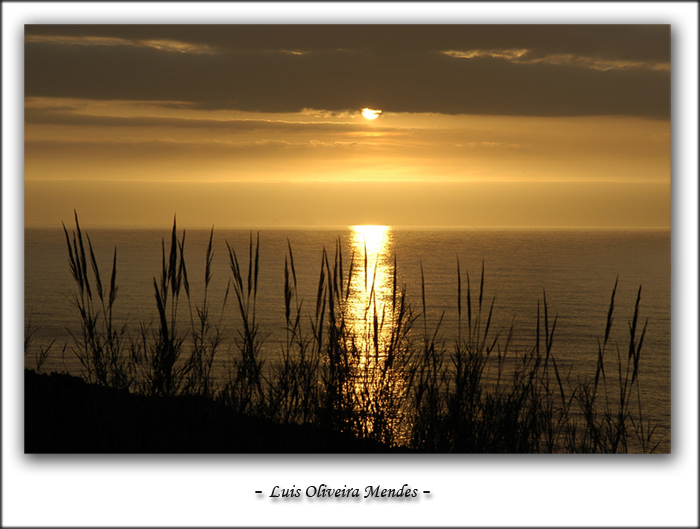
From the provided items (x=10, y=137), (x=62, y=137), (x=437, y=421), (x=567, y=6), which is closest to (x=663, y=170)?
(x=567, y=6)

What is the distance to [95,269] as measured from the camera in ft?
9.31

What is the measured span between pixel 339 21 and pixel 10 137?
1.82 m

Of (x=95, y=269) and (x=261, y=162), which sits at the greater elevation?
(x=261, y=162)

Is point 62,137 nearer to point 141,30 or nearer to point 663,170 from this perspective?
point 141,30

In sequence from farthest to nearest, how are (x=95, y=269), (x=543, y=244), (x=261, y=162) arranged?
(x=543, y=244) < (x=261, y=162) < (x=95, y=269)

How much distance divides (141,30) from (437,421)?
255cm

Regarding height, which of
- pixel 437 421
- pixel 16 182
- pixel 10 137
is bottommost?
pixel 437 421

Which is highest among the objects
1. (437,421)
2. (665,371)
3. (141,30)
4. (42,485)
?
(141,30)

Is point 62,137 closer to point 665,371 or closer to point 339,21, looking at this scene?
point 339,21

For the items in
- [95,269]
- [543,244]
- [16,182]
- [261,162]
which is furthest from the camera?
[543,244]

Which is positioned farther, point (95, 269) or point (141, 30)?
point (141, 30)

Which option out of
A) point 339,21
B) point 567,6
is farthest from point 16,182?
point 567,6

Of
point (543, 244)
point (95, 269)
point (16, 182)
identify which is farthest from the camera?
point (543, 244)

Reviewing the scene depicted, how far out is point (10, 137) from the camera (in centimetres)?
311
